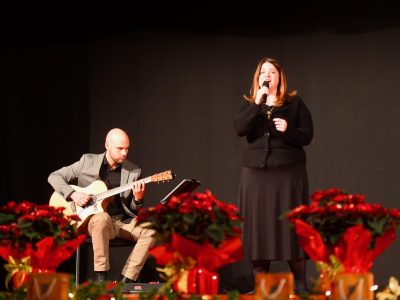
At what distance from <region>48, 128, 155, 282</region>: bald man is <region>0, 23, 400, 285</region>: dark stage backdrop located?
71cm

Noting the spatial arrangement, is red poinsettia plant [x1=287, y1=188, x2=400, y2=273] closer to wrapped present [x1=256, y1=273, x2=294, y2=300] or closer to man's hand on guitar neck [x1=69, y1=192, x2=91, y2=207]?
wrapped present [x1=256, y1=273, x2=294, y2=300]

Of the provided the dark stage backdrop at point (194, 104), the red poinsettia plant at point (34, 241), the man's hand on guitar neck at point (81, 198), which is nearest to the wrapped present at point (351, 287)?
the red poinsettia plant at point (34, 241)

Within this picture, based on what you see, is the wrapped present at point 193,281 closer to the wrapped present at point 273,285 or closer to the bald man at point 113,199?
the wrapped present at point 273,285

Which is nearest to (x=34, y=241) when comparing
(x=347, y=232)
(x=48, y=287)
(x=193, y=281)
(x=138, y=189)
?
(x=48, y=287)

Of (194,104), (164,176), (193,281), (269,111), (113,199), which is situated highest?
(194,104)

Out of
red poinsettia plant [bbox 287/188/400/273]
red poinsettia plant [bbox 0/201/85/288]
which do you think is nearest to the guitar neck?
red poinsettia plant [bbox 0/201/85/288]

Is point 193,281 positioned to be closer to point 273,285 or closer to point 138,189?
point 273,285

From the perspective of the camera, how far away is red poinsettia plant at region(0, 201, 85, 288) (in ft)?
10.4

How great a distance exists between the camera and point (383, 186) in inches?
215

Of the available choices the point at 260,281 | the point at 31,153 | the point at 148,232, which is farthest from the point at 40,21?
the point at 260,281

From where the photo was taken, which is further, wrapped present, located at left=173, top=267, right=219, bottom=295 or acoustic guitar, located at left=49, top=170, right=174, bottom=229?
acoustic guitar, located at left=49, top=170, right=174, bottom=229

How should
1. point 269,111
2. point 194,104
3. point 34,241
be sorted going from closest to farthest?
point 34,241 → point 269,111 → point 194,104

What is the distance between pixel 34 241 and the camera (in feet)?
10.7

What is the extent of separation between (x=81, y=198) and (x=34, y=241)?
1.68 metres
